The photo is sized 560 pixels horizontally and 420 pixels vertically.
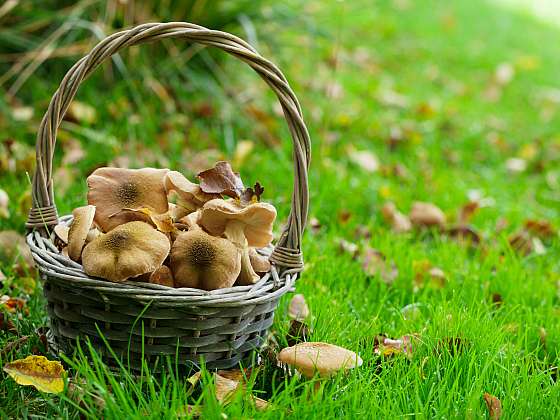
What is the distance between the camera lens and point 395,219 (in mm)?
2666

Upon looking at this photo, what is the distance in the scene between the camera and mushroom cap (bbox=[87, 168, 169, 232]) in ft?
5.07

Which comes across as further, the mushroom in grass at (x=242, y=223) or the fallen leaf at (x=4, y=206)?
the fallen leaf at (x=4, y=206)

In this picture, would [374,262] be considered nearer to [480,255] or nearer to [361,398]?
[480,255]

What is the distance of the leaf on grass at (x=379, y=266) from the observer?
215 cm

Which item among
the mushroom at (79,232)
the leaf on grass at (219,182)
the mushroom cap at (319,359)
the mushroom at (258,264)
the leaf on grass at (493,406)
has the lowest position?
the leaf on grass at (493,406)

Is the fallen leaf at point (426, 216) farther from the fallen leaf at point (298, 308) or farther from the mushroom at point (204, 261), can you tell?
the mushroom at point (204, 261)

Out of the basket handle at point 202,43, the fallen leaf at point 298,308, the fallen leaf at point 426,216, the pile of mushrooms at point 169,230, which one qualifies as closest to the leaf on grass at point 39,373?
the pile of mushrooms at point 169,230

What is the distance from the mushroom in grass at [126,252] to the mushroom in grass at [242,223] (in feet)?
0.37

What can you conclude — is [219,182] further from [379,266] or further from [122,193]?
[379,266]

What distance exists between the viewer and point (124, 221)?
5.05 ft

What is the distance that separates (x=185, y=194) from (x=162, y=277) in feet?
0.76

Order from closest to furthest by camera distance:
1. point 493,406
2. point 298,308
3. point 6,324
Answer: point 493,406, point 6,324, point 298,308

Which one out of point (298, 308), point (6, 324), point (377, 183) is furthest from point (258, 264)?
point (377, 183)

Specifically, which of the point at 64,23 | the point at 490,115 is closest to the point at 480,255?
the point at 64,23
